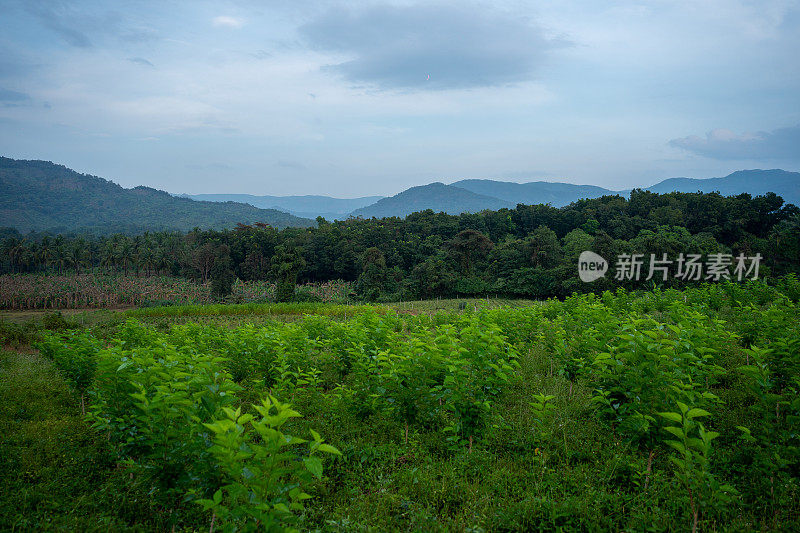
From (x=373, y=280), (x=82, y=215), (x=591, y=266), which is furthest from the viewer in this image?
(x=82, y=215)

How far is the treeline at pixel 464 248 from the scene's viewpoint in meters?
43.8

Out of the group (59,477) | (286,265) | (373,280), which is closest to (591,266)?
(373,280)

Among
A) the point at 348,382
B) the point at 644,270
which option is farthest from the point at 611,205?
the point at 348,382

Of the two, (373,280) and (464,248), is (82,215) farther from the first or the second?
(464,248)

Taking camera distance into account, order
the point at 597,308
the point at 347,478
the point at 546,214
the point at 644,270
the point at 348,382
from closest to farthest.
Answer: the point at 347,478 < the point at 348,382 < the point at 597,308 < the point at 644,270 < the point at 546,214

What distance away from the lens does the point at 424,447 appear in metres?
5.57

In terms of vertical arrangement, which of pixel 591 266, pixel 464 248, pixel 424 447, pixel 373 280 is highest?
pixel 464 248

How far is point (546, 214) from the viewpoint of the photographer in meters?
70.6

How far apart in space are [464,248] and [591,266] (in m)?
17.7

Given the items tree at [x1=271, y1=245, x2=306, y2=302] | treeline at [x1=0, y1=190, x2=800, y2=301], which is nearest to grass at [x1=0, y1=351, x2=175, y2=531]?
treeline at [x1=0, y1=190, x2=800, y2=301]

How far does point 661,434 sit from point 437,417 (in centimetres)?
319

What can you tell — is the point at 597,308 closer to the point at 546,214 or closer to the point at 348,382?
the point at 348,382

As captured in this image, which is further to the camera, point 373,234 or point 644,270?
point 373,234

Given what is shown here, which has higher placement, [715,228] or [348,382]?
[715,228]
